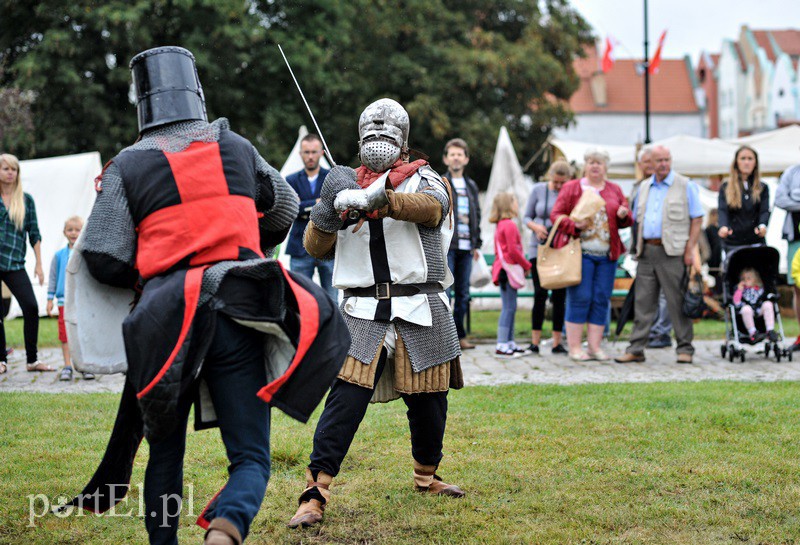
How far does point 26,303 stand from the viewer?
29.6 ft

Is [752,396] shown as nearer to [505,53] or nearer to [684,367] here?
[684,367]

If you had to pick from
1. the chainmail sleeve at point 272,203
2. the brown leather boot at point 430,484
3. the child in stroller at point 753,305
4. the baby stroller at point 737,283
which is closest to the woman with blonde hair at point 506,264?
the baby stroller at point 737,283

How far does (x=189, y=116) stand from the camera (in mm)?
3500

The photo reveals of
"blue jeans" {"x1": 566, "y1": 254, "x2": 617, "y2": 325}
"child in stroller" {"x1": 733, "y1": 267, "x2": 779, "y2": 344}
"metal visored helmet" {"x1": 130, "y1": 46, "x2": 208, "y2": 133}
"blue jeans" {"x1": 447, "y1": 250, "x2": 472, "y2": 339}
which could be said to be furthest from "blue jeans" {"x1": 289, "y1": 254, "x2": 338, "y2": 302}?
"metal visored helmet" {"x1": 130, "y1": 46, "x2": 208, "y2": 133}

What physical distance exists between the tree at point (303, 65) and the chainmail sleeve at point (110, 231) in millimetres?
20077

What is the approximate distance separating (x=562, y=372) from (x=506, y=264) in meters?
1.61

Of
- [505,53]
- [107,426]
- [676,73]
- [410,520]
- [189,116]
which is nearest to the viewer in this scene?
[189,116]

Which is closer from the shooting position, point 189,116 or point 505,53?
point 189,116

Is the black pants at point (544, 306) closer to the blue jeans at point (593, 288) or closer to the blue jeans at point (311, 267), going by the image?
the blue jeans at point (593, 288)

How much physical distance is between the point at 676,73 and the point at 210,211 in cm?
7665

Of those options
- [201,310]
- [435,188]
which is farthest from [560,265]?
[201,310]

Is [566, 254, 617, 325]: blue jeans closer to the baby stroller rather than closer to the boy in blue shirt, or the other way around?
the baby stroller

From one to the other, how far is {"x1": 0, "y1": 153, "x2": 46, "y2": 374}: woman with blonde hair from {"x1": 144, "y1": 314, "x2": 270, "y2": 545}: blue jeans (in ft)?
19.9

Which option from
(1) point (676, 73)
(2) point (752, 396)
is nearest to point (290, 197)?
(2) point (752, 396)
